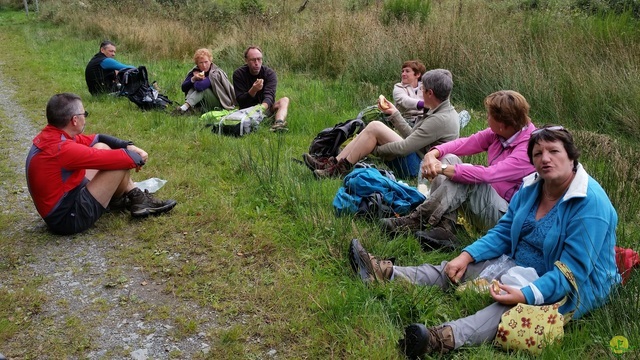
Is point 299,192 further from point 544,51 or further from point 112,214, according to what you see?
point 544,51

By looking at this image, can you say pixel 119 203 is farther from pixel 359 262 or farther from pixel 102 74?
pixel 102 74

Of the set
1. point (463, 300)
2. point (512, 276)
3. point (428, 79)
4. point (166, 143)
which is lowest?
point (166, 143)

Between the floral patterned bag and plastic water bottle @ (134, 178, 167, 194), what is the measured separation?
11.8 feet

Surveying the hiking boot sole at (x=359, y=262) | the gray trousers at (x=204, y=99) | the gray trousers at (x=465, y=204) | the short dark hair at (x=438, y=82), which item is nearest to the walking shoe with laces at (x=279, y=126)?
the gray trousers at (x=204, y=99)

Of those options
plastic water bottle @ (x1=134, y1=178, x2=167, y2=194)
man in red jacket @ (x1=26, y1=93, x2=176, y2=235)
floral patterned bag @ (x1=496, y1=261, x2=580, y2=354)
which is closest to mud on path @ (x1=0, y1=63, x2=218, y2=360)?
man in red jacket @ (x1=26, y1=93, x2=176, y2=235)

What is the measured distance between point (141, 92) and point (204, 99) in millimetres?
1039

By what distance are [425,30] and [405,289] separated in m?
7.15

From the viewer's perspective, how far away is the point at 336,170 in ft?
18.7

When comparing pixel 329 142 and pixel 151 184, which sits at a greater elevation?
pixel 329 142

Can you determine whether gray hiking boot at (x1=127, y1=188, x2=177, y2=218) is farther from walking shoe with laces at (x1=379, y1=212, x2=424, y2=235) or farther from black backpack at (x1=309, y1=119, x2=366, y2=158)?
walking shoe with laces at (x1=379, y1=212, x2=424, y2=235)

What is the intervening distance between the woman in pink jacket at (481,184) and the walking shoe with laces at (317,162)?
1525mm

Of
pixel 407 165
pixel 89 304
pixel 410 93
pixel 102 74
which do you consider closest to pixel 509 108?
pixel 407 165

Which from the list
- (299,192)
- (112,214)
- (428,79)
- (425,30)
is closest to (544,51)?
(425,30)

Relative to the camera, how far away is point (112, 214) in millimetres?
4922
